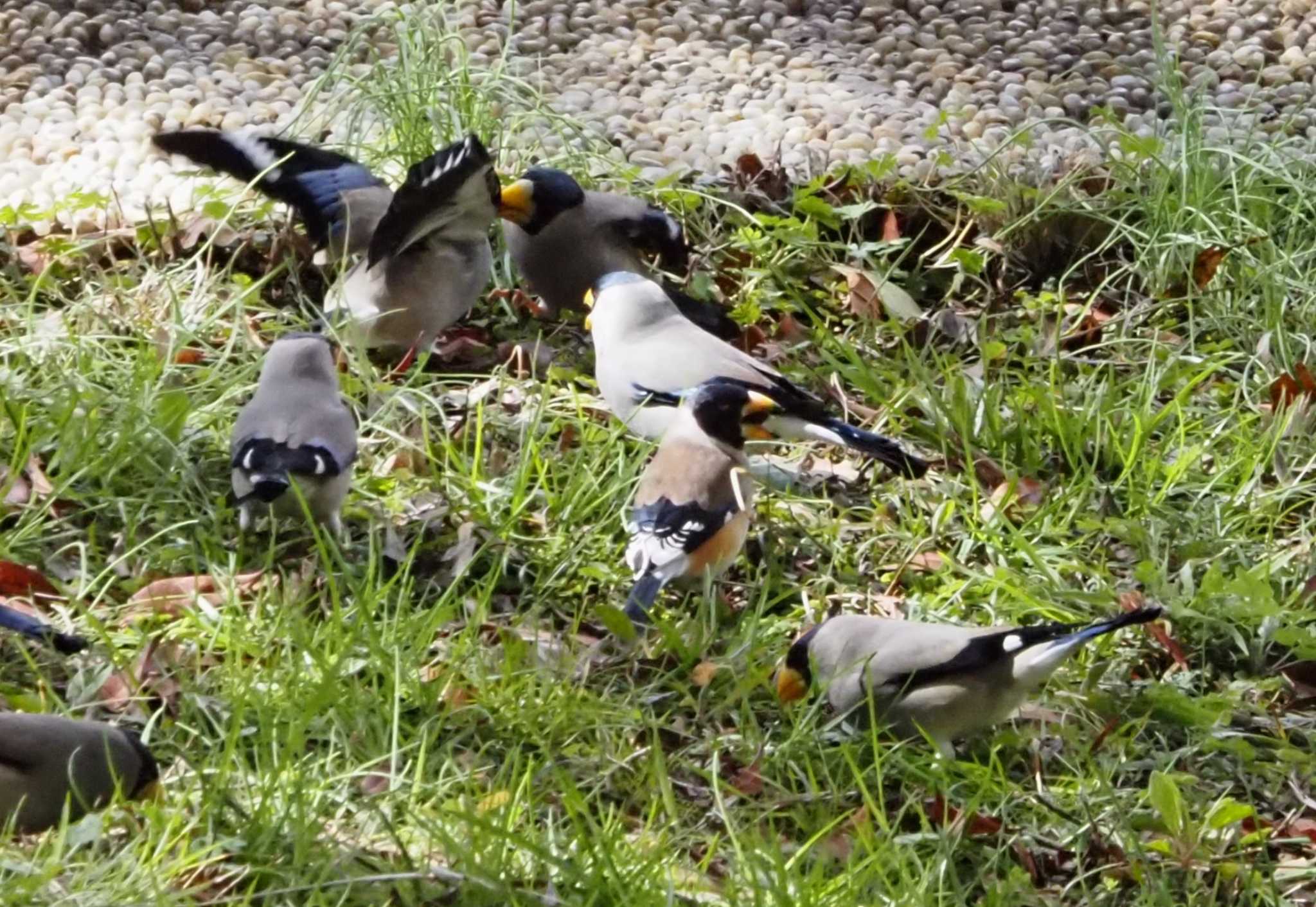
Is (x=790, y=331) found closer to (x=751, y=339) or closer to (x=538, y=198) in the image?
(x=751, y=339)

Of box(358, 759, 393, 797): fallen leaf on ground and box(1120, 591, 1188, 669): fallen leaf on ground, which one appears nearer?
box(358, 759, 393, 797): fallen leaf on ground

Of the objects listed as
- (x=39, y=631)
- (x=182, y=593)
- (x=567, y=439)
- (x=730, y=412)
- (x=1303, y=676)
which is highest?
(x=39, y=631)

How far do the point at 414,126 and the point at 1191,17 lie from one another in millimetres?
3181

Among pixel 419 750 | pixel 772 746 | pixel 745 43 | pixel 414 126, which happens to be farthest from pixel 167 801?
pixel 745 43

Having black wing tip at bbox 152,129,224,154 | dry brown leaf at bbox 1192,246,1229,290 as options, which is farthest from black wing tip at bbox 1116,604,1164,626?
black wing tip at bbox 152,129,224,154

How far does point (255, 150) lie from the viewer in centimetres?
472

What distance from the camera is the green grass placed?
2.85 m

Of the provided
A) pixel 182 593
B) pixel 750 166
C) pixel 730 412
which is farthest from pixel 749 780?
pixel 750 166

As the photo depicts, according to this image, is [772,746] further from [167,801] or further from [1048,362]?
[1048,362]

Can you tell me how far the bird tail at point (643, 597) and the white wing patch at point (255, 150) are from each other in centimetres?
189

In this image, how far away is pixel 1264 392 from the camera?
4512 millimetres

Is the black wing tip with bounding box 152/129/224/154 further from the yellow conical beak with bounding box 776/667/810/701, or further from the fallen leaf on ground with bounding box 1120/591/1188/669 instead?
the fallen leaf on ground with bounding box 1120/591/1188/669

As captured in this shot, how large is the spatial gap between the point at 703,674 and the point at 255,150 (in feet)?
7.23

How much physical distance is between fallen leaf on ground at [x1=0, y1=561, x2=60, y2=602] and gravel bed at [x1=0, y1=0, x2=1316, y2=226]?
189 centimetres
